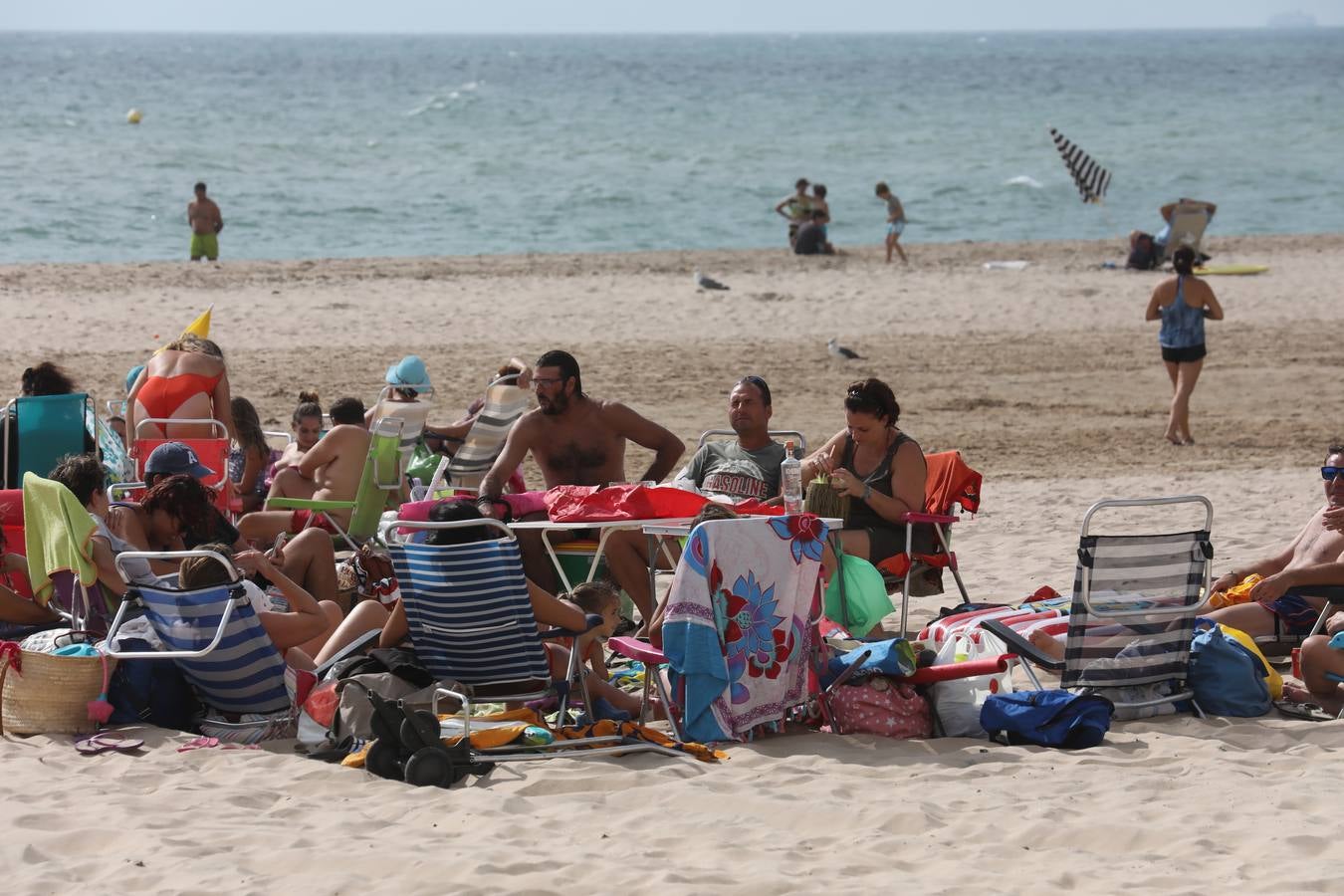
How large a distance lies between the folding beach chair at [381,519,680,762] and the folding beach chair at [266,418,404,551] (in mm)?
2154

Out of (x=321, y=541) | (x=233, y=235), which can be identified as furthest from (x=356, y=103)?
(x=321, y=541)

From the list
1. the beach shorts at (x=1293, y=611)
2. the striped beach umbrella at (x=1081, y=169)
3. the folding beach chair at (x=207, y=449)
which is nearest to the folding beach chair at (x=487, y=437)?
the folding beach chair at (x=207, y=449)

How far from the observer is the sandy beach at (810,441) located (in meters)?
4.09

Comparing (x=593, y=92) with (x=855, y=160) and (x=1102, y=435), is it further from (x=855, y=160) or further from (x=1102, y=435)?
(x=1102, y=435)

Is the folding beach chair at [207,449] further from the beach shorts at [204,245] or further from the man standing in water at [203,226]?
the beach shorts at [204,245]

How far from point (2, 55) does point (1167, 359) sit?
123978 mm

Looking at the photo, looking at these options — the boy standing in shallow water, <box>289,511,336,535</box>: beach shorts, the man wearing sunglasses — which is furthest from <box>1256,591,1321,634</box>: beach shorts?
the boy standing in shallow water

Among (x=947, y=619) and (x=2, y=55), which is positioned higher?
(x=2, y=55)

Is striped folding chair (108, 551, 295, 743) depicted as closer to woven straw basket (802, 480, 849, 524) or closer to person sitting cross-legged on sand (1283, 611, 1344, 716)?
woven straw basket (802, 480, 849, 524)

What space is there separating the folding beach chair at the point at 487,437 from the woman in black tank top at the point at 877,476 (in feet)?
5.81

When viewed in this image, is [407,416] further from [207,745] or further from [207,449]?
[207,745]

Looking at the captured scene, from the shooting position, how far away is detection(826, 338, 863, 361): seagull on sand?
13.6 m

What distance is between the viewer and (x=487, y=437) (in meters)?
7.70

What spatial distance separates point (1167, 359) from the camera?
11164 mm
